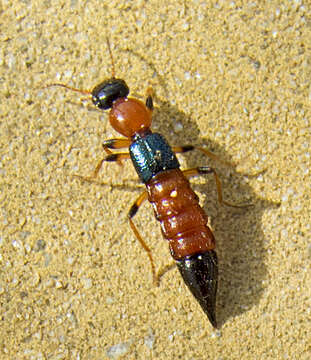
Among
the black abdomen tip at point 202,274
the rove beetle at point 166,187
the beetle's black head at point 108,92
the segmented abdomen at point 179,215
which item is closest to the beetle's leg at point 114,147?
the rove beetle at point 166,187

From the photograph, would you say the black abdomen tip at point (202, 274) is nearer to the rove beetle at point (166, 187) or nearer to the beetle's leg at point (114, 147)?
the rove beetle at point (166, 187)

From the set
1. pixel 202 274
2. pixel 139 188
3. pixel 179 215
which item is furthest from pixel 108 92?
pixel 202 274

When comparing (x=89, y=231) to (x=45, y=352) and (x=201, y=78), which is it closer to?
(x=45, y=352)

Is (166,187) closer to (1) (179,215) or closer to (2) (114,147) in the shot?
(1) (179,215)

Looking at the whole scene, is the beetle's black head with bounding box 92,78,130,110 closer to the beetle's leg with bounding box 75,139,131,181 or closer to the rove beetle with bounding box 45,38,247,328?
the rove beetle with bounding box 45,38,247,328

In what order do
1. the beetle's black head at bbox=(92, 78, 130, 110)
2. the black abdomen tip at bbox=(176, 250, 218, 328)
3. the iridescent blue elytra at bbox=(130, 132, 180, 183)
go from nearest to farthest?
the black abdomen tip at bbox=(176, 250, 218, 328)
the iridescent blue elytra at bbox=(130, 132, 180, 183)
the beetle's black head at bbox=(92, 78, 130, 110)

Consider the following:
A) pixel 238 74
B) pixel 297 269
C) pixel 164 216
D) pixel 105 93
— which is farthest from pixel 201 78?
pixel 297 269

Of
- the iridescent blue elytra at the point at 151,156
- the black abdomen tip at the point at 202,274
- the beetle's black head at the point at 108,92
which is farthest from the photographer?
the beetle's black head at the point at 108,92

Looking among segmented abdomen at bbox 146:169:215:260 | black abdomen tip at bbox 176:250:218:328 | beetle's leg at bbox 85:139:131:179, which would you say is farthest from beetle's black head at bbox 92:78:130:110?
black abdomen tip at bbox 176:250:218:328

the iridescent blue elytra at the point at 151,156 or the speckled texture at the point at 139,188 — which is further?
the speckled texture at the point at 139,188
